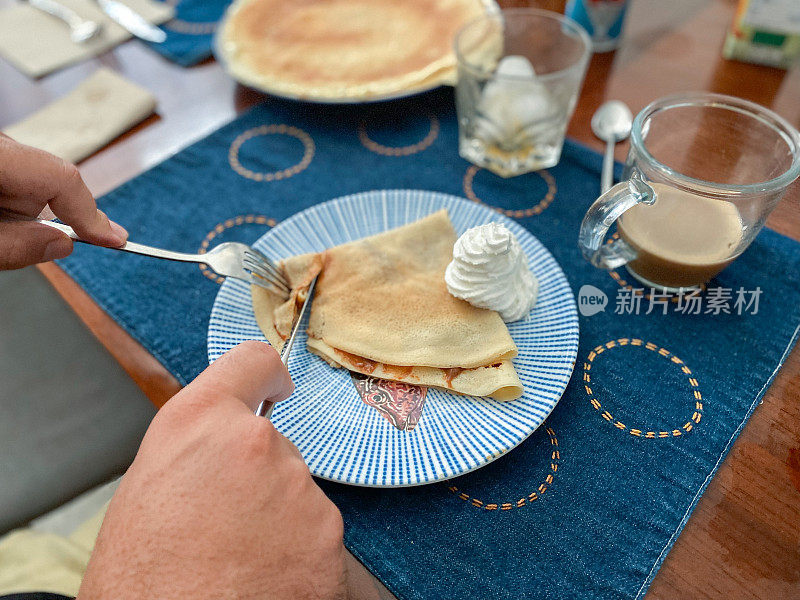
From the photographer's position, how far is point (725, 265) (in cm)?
70

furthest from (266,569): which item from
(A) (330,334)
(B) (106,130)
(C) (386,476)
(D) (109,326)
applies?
(B) (106,130)

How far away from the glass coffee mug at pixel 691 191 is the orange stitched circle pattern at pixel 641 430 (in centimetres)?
10

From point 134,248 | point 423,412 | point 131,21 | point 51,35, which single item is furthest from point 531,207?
point 51,35

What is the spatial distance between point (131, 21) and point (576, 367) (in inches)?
44.4

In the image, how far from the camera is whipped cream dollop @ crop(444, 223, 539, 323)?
61 cm

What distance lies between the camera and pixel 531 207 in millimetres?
838

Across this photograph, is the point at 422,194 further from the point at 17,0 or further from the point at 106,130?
the point at 17,0

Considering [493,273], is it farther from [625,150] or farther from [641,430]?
[625,150]

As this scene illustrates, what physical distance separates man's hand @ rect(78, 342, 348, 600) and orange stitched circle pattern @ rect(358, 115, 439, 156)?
0.58 meters

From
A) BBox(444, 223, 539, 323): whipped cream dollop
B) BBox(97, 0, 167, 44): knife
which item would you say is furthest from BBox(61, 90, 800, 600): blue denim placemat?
BBox(97, 0, 167, 44): knife

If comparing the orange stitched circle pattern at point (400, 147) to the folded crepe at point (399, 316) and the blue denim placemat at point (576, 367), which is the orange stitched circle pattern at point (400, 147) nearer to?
the blue denim placemat at point (576, 367)

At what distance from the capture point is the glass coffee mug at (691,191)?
25.1 inches

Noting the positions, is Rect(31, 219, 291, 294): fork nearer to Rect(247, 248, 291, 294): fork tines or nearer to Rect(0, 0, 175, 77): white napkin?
Rect(247, 248, 291, 294): fork tines

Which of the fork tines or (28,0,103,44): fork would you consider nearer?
the fork tines
